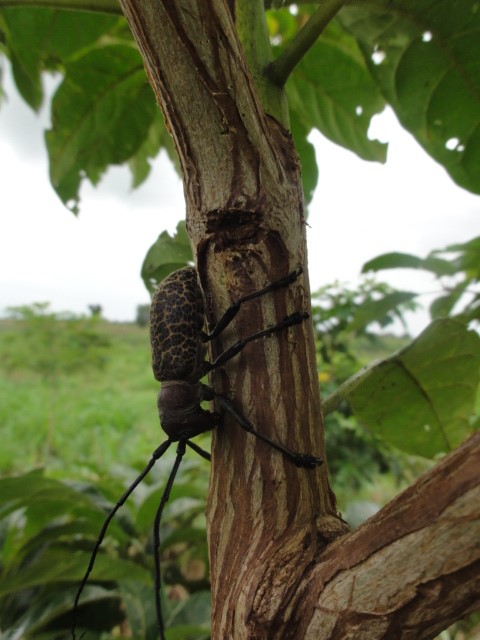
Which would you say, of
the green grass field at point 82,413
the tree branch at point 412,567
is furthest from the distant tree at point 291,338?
the green grass field at point 82,413

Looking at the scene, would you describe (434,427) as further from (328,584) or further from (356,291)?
(356,291)

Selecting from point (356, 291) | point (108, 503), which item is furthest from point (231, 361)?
point (356, 291)

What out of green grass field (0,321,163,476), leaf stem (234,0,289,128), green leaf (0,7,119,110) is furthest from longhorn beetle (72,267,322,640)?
green grass field (0,321,163,476)

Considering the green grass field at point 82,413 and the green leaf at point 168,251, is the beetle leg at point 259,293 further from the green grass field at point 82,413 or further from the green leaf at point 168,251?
the green grass field at point 82,413

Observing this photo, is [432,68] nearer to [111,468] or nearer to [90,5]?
[90,5]

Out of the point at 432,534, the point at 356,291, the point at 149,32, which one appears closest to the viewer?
the point at 432,534
